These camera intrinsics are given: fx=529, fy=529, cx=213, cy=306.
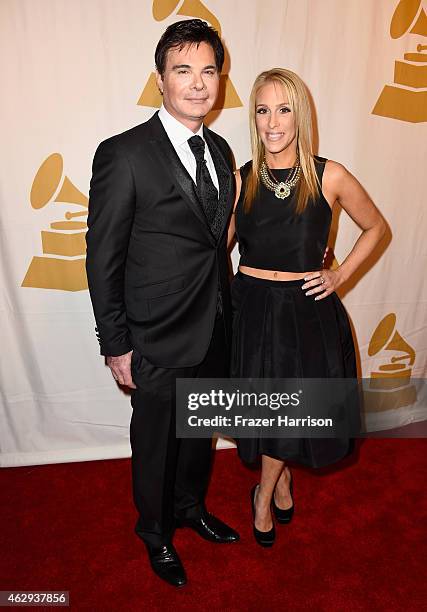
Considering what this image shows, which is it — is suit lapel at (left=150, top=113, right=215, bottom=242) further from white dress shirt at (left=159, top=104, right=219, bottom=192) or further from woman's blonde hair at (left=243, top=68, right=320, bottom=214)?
woman's blonde hair at (left=243, top=68, right=320, bottom=214)

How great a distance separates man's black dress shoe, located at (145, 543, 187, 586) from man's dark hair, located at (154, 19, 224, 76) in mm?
1841

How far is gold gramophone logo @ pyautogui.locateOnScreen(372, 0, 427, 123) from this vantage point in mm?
2580

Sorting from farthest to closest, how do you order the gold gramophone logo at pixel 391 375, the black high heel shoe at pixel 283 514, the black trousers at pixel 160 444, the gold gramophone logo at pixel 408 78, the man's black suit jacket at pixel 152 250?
the gold gramophone logo at pixel 391 375 → the gold gramophone logo at pixel 408 78 → the black high heel shoe at pixel 283 514 → the black trousers at pixel 160 444 → the man's black suit jacket at pixel 152 250

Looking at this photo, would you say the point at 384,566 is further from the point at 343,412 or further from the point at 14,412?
the point at 14,412

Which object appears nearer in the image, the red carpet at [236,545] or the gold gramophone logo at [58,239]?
the red carpet at [236,545]

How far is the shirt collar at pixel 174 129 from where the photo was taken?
1816 millimetres

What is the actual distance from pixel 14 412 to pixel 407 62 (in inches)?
108

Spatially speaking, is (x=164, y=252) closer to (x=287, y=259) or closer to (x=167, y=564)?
(x=287, y=259)

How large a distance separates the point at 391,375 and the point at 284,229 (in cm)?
164

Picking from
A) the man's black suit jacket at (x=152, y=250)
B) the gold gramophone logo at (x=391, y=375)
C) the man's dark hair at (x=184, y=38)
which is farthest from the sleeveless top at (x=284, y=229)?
the gold gramophone logo at (x=391, y=375)

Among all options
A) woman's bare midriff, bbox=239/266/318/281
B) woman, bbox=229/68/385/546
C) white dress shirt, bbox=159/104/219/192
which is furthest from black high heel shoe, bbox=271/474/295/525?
white dress shirt, bbox=159/104/219/192

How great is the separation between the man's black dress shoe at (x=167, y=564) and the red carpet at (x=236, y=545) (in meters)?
0.04

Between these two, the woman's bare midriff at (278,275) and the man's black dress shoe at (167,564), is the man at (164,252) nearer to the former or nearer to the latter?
the man's black dress shoe at (167,564)

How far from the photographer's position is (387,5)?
8.32ft
